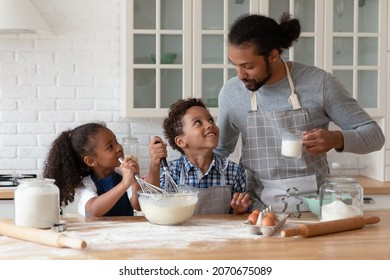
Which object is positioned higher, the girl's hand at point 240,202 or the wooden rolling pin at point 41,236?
the girl's hand at point 240,202

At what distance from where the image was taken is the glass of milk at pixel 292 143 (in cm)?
275

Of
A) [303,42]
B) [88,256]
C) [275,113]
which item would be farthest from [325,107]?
[303,42]

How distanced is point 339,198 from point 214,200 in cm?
61

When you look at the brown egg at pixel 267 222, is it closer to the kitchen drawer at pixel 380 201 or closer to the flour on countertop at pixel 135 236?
the flour on countertop at pixel 135 236

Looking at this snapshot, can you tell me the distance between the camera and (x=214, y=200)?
9.74 ft

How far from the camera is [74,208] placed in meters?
4.44

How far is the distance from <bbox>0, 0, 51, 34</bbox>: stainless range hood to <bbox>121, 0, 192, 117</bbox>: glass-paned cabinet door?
589 millimetres

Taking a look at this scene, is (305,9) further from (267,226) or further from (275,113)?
(267,226)

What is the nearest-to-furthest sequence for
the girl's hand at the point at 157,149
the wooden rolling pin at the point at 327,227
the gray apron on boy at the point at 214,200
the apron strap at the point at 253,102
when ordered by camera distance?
Answer: the wooden rolling pin at the point at 327,227
the girl's hand at the point at 157,149
the gray apron on boy at the point at 214,200
the apron strap at the point at 253,102

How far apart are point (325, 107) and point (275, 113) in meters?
0.22

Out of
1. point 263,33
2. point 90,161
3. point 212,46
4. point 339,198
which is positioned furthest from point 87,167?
point 212,46

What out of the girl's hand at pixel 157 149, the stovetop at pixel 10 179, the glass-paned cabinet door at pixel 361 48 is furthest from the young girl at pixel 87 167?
the glass-paned cabinet door at pixel 361 48

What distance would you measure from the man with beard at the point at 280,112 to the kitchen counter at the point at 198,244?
0.42 metres

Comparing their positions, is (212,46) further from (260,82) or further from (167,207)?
(167,207)
